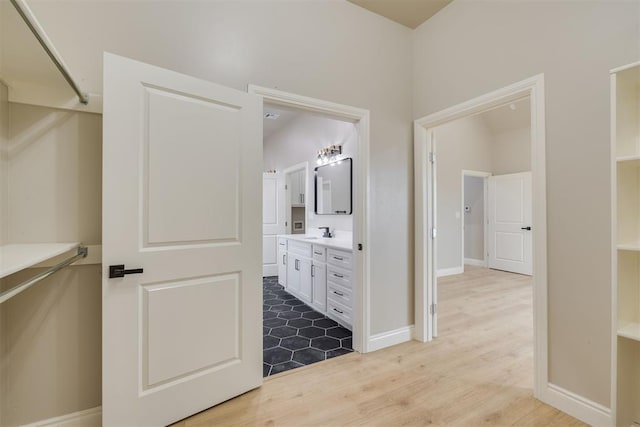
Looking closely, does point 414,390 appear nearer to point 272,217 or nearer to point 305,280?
point 305,280

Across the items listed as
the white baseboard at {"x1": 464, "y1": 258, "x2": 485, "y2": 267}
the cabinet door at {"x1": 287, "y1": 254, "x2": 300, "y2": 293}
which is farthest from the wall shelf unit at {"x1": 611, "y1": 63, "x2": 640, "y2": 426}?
the white baseboard at {"x1": 464, "y1": 258, "x2": 485, "y2": 267}

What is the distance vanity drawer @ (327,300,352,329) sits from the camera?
9.36ft

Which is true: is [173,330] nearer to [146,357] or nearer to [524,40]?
[146,357]

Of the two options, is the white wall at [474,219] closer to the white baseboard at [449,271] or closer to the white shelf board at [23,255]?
the white baseboard at [449,271]

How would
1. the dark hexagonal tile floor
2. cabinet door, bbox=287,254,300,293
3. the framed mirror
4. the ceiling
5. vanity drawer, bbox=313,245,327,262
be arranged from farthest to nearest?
cabinet door, bbox=287,254,300,293 < the framed mirror < vanity drawer, bbox=313,245,327,262 < the ceiling < the dark hexagonal tile floor

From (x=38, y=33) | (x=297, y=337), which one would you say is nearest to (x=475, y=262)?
(x=297, y=337)

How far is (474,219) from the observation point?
6.62 meters

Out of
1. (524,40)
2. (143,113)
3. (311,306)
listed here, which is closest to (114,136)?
(143,113)

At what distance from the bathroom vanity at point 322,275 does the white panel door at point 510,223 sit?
4271 mm

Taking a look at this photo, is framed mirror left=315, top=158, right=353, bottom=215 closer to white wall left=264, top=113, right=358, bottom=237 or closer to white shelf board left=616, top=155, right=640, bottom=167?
white wall left=264, top=113, right=358, bottom=237

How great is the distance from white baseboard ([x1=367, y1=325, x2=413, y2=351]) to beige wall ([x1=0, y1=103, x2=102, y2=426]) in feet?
6.38

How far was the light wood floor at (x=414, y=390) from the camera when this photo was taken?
1.61m

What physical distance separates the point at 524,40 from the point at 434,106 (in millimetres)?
757

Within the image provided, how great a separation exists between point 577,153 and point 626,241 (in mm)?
552
